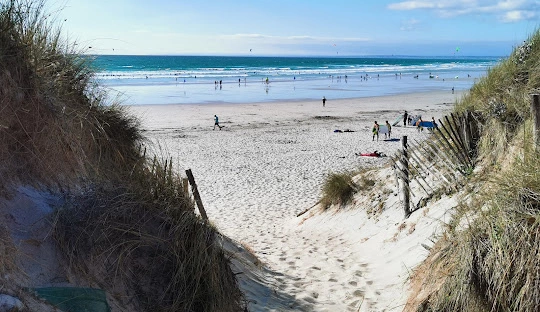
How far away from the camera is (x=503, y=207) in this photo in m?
4.10

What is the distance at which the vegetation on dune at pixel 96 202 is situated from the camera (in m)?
3.76

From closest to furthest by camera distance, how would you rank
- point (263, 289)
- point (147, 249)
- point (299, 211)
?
point (147, 249), point (263, 289), point (299, 211)

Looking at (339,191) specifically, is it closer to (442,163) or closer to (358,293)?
(442,163)

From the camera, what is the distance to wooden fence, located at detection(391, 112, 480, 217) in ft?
23.6

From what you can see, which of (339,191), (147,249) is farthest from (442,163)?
(147,249)

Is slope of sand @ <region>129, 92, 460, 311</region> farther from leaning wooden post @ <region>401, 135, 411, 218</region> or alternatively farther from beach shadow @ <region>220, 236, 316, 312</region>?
leaning wooden post @ <region>401, 135, 411, 218</region>

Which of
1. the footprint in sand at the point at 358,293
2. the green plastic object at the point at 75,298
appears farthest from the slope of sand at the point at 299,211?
the green plastic object at the point at 75,298

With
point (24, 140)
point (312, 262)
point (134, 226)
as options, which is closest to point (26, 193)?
point (24, 140)

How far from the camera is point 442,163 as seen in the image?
25.0 feet

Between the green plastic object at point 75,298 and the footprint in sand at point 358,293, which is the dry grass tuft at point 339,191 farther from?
the green plastic object at point 75,298

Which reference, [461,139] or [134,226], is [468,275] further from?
[461,139]

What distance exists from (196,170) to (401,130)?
13217mm

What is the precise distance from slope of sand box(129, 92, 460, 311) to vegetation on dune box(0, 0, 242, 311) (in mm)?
1123

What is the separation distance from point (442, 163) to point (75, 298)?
601 centimetres
